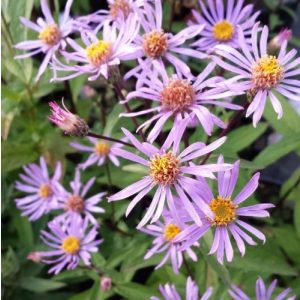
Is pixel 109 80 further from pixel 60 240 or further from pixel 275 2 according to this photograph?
pixel 275 2

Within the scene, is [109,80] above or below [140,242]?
above

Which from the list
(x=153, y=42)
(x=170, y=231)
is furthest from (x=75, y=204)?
(x=153, y=42)

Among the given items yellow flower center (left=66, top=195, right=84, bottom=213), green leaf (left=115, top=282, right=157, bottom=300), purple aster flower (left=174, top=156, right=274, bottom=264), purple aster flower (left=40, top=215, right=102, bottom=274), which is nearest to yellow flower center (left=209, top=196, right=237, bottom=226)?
purple aster flower (left=174, top=156, right=274, bottom=264)

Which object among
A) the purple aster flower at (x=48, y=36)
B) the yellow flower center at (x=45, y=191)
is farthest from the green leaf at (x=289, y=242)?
the purple aster flower at (x=48, y=36)

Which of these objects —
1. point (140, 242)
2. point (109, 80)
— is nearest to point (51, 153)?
point (140, 242)

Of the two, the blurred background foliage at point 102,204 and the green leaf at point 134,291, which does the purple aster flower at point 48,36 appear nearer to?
the blurred background foliage at point 102,204

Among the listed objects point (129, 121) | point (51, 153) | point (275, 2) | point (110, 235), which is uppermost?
point (275, 2)
